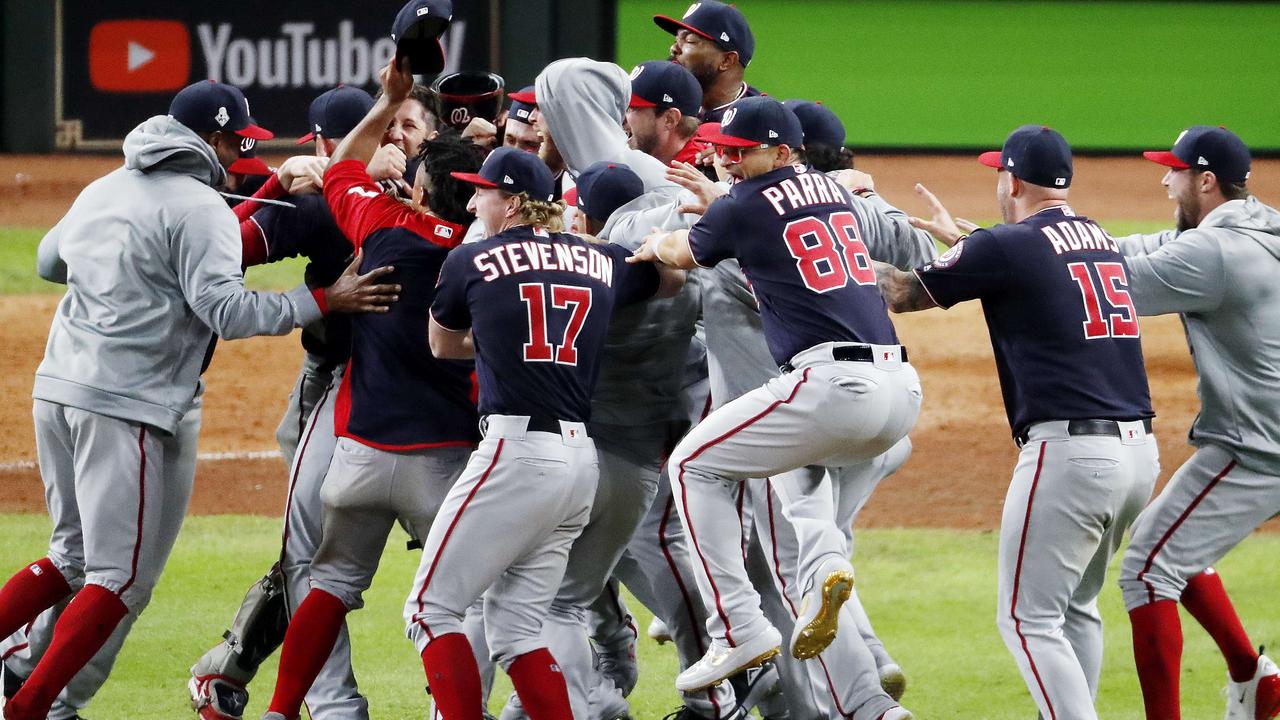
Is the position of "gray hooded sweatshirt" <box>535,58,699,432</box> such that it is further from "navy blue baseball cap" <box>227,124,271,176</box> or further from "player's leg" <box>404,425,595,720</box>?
"navy blue baseball cap" <box>227,124,271,176</box>

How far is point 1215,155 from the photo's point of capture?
5078mm

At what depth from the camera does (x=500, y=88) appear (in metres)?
6.43

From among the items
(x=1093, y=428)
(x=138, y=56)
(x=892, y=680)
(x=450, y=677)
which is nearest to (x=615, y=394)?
(x=450, y=677)

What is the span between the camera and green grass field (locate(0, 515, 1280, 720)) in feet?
18.2

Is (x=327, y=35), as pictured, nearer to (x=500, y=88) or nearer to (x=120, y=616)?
(x=500, y=88)

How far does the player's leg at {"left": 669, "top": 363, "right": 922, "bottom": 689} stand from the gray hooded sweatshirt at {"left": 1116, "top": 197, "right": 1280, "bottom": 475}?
102 cm

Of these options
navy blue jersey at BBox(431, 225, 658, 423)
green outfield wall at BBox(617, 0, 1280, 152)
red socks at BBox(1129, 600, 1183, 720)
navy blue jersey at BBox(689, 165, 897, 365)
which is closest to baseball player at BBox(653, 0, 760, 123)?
navy blue jersey at BBox(689, 165, 897, 365)

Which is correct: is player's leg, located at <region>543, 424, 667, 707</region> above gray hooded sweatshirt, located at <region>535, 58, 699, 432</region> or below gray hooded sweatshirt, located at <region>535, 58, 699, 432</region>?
below

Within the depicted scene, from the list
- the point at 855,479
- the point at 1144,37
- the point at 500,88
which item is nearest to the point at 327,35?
the point at 1144,37

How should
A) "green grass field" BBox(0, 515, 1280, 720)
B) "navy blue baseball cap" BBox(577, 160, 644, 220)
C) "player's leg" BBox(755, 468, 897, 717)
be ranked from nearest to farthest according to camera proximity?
"player's leg" BBox(755, 468, 897, 717)
"navy blue baseball cap" BBox(577, 160, 644, 220)
"green grass field" BBox(0, 515, 1280, 720)

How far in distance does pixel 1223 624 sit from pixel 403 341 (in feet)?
8.84

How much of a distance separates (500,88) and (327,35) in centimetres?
1160

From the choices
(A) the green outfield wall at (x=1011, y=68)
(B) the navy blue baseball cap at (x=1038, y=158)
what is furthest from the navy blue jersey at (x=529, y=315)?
(A) the green outfield wall at (x=1011, y=68)

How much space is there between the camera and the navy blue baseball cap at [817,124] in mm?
5312
